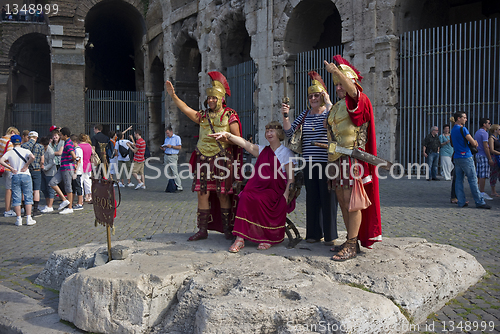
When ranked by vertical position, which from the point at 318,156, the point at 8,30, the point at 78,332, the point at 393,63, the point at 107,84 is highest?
the point at 8,30

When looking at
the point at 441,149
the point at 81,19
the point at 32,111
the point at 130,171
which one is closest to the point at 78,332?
the point at 130,171

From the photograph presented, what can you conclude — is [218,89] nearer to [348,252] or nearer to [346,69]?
[346,69]

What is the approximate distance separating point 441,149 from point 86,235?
913cm

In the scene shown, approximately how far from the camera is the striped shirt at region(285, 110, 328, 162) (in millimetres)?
4285

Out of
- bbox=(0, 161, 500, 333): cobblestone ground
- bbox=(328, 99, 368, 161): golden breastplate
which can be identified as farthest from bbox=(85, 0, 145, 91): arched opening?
bbox=(328, 99, 368, 161): golden breastplate

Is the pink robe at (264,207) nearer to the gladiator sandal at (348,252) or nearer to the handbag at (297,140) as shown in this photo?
A: the handbag at (297,140)

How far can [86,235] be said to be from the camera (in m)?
6.11

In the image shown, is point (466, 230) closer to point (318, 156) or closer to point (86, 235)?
point (318, 156)

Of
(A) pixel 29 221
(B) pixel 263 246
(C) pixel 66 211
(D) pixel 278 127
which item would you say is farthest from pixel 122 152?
(B) pixel 263 246

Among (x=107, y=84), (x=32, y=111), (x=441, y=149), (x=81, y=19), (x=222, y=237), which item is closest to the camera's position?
(x=222, y=237)

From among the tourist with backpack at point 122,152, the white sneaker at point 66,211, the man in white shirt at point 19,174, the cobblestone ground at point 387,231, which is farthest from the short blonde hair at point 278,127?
the tourist with backpack at point 122,152

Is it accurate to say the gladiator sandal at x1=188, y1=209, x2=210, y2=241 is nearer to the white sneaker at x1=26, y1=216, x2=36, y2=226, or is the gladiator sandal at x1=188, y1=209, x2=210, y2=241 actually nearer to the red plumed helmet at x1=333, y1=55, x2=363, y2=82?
the red plumed helmet at x1=333, y1=55, x2=363, y2=82

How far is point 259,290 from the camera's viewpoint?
3.05 meters

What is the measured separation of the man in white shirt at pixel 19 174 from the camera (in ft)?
23.1
